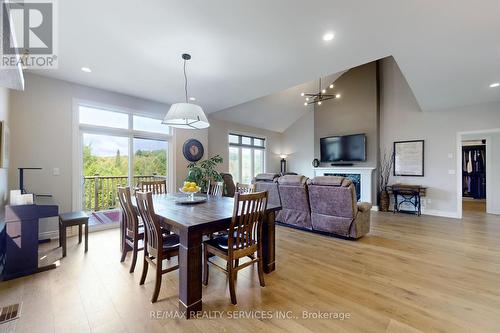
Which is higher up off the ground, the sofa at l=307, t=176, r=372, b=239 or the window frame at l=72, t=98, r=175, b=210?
the window frame at l=72, t=98, r=175, b=210

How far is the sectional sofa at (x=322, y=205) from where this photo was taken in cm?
363

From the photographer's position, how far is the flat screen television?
21.8 feet

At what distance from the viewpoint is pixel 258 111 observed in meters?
7.65

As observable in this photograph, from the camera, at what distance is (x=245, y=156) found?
324 inches

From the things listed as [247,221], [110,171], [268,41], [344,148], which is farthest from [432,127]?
[110,171]

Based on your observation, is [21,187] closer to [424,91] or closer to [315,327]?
[315,327]

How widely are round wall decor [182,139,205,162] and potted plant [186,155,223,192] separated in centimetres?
16

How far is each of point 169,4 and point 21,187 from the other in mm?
3391

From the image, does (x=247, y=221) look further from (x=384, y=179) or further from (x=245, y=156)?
(x=245, y=156)

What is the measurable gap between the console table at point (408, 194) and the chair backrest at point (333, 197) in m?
3.06

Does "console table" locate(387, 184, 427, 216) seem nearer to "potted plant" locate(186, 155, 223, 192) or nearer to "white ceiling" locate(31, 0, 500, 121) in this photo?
"white ceiling" locate(31, 0, 500, 121)

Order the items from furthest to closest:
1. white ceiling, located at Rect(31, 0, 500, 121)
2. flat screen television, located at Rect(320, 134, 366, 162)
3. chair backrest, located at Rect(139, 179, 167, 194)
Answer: flat screen television, located at Rect(320, 134, 366, 162) < chair backrest, located at Rect(139, 179, 167, 194) < white ceiling, located at Rect(31, 0, 500, 121)

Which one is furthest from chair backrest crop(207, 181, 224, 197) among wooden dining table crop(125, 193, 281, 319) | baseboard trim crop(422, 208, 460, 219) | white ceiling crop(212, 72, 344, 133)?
baseboard trim crop(422, 208, 460, 219)

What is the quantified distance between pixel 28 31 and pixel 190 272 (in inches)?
128
